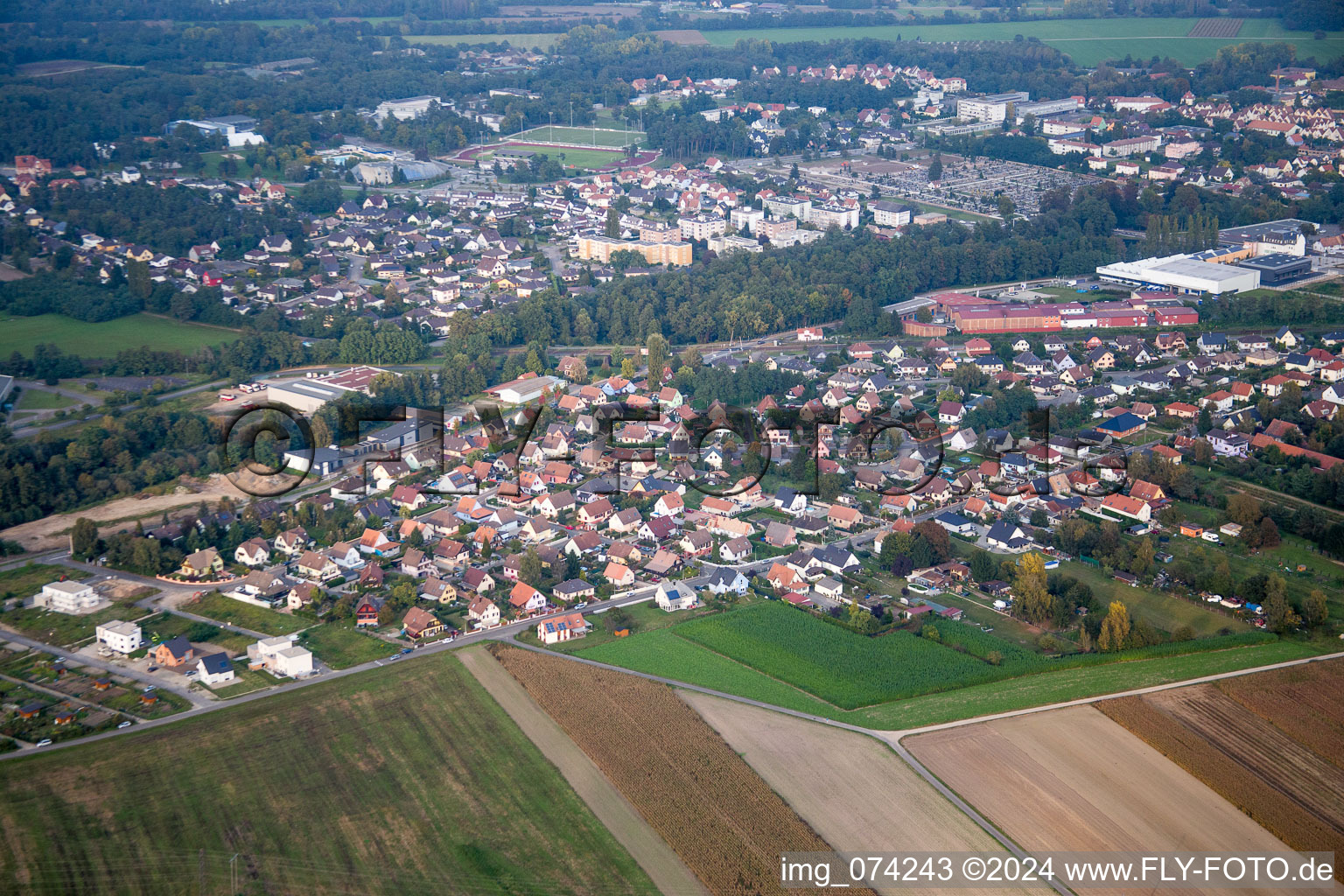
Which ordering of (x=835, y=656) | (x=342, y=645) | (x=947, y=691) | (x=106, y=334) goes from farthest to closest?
(x=106, y=334) < (x=342, y=645) < (x=835, y=656) < (x=947, y=691)

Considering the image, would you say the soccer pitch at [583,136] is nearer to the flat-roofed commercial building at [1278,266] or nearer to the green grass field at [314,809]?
the flat-roofed commercial building at [1278,266]

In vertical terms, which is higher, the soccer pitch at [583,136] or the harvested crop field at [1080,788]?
the soccer pitch at [583,136]

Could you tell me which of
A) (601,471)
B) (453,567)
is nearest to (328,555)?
(453,567)

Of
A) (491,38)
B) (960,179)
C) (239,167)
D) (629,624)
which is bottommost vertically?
(629,624)

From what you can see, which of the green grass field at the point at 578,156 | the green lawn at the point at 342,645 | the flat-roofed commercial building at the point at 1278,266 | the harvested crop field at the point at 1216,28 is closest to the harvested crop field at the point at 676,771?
the green lawn at the point at 342,645

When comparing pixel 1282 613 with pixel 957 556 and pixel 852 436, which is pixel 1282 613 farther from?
pixel 852 436

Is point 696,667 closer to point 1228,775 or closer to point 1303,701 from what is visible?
point 1228,775

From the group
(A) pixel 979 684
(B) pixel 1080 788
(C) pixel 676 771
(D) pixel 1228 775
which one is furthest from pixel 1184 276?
(C) pixel 676 771
